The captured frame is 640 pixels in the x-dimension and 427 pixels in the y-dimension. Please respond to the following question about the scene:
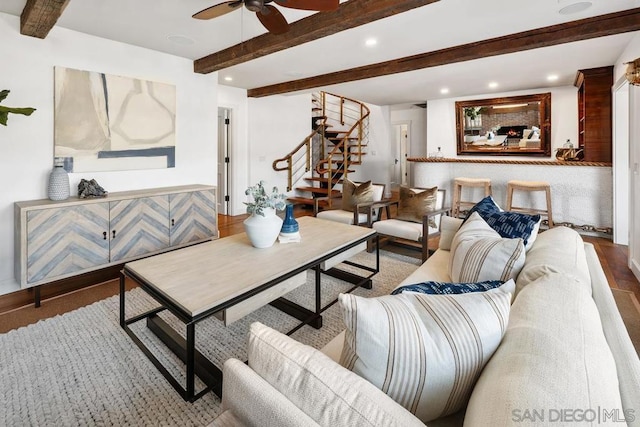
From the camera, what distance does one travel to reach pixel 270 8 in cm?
219

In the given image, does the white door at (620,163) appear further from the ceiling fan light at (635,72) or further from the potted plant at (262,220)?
the potted plant at (262,220)

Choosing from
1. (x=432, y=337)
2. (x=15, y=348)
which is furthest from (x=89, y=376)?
(x=432, y=337)

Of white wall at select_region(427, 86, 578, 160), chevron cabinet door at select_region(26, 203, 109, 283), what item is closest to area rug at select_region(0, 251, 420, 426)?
chevron cabinet door at select_region(26, 203, 109, 283)

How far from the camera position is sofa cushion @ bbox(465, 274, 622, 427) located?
650 millimetres

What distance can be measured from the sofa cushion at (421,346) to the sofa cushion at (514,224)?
127 cm

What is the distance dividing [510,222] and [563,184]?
387 centimetres

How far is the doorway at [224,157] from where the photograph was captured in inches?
243

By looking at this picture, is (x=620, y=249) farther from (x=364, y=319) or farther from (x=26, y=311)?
(x=26, y=311)

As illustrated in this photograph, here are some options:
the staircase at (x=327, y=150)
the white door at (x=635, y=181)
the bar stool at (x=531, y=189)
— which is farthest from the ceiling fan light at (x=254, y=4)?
the staircase at (x=327, y=150)

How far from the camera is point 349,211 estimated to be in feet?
14.6

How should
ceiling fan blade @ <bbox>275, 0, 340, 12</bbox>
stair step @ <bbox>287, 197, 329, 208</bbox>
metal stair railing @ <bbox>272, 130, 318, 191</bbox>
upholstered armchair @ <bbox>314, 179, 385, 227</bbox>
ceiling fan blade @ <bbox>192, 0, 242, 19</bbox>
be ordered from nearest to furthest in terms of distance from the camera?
ceiling fan blade @ <bbox>275, 0, 340, 12</bbox>
ceiling fan blade @ <bbox>192, 0, 242, 19</bbox>
upholstered armchair @ <bbox>314, 179, 385, 227</bbox>
stair step @ <bbox>287, 197, 329, 208</bbox>
metal stair railing @ <bbox>272, 130, 318, 191</bbox>

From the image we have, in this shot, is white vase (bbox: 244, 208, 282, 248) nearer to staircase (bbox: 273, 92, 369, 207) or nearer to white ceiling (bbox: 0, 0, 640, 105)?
white ceiling (bbox: 0, 0, 640, 105)

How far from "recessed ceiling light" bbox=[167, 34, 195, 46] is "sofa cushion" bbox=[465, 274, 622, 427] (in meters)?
3.73

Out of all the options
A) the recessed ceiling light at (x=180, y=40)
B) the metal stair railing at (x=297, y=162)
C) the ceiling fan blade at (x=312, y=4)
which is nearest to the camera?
the ceiling fan blade at (x=312, y=4)
